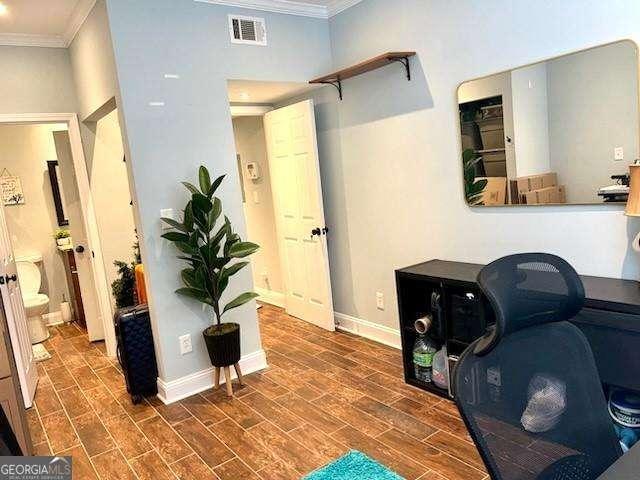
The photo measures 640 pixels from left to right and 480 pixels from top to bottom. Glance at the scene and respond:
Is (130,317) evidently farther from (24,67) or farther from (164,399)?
(24,67)

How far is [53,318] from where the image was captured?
5422 mm

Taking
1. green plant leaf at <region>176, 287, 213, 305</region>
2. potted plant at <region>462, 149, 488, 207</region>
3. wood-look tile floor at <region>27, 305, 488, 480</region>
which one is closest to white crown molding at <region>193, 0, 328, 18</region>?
potted plant at <region>462, 149, 488, 207</region>

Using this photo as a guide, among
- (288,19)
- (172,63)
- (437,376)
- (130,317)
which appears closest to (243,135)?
(288,19)

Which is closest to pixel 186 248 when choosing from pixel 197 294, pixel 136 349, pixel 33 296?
pixel 197 294

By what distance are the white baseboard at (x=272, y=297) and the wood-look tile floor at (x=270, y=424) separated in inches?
55.1

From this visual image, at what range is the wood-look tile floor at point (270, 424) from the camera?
93.2 inches

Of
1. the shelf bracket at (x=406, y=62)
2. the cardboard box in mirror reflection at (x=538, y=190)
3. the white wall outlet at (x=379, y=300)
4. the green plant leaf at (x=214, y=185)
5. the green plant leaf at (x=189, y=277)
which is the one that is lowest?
the white wall outlet at (x=379, y=300)

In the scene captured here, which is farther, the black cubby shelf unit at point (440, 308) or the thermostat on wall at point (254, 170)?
the thermostat on wall at point (254, 170)

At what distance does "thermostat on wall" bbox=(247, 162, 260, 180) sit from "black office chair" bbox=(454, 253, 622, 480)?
4.19m

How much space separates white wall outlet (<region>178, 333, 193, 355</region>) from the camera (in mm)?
3191

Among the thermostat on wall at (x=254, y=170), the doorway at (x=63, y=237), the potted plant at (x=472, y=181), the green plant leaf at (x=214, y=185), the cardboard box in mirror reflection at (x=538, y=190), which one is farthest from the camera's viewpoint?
the thermostat on wall at (x=254, y=170)

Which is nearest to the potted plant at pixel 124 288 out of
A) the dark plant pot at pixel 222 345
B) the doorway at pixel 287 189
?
the dark plant pot at pixel 222 345

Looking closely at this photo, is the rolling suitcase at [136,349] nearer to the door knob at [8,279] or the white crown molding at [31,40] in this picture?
the door knob at [8,279]

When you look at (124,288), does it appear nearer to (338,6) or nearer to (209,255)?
(209,255)
